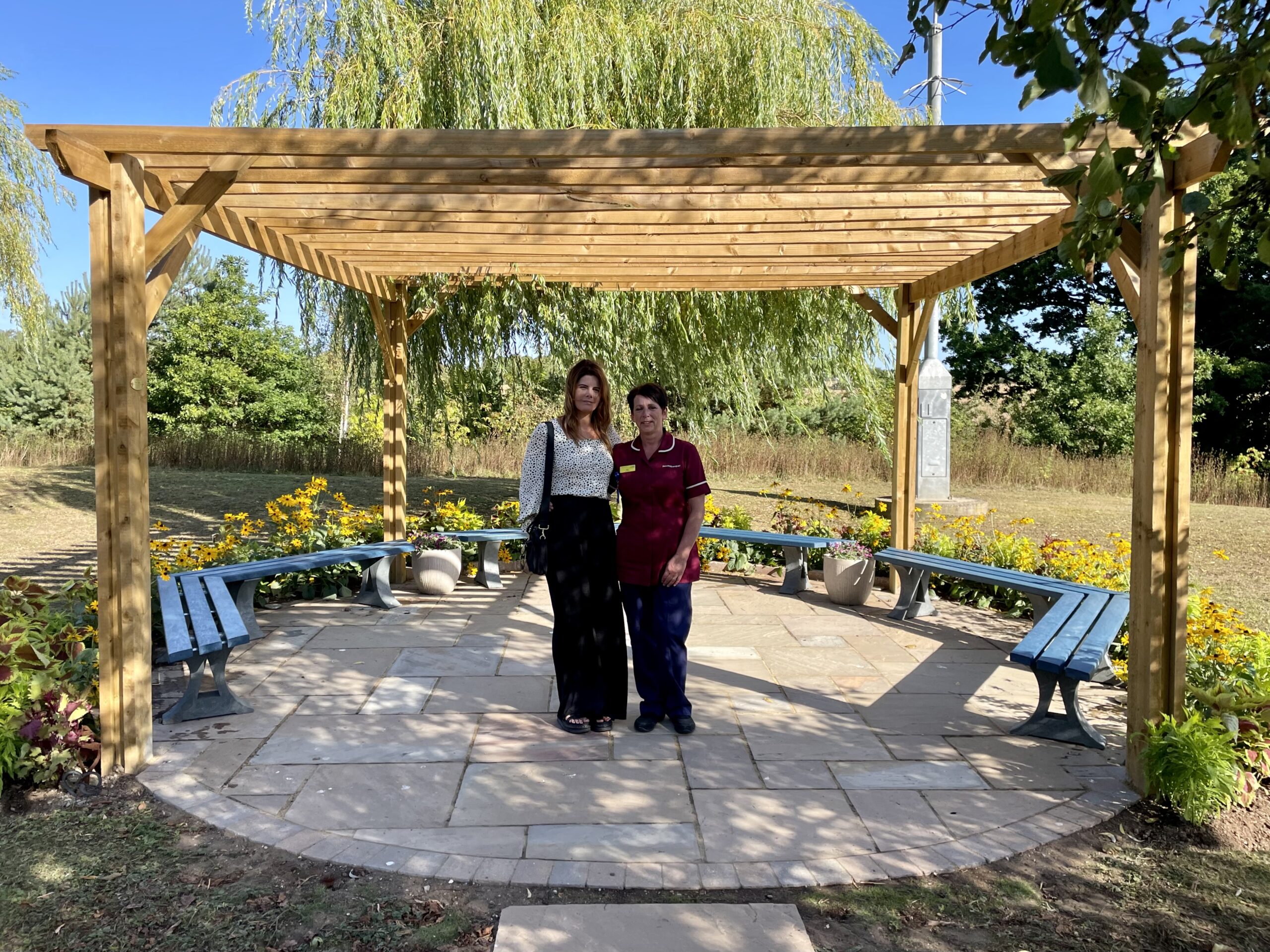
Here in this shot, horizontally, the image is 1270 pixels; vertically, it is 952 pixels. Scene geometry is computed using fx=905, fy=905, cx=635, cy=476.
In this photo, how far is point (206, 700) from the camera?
4.16 metres

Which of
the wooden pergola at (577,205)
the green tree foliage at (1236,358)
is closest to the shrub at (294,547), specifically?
the wooden pergola at (577,205)

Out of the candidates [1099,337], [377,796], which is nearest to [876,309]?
[377,796]

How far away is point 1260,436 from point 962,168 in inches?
730

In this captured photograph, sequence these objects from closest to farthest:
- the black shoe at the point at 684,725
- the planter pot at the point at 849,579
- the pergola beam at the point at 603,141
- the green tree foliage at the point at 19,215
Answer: the pergola beam at the point at 603,141 → the black shoe at the point at 684,725 → the planter pot at the point at 849,579 → the green tree foliage at the point at 19,215

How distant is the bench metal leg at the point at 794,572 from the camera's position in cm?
704

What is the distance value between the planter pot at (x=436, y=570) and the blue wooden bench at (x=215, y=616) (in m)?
0.45

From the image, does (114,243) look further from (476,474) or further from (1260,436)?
(1260,436)

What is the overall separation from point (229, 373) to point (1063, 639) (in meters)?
21.7

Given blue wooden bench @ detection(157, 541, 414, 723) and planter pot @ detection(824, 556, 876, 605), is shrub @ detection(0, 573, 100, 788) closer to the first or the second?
blue wooden bench @ detection(157, 541, 414, 723)

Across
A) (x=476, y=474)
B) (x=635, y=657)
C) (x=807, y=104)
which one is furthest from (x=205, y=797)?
(x=476, y=474)

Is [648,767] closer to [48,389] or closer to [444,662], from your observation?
[444,662]

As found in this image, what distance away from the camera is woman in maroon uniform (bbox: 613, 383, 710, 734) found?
12.1ft

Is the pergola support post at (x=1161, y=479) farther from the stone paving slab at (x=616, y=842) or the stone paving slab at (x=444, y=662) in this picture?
the stone paving slab at (x=444, y=662)

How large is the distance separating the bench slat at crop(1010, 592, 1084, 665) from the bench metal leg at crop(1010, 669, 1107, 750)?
0.09 m
